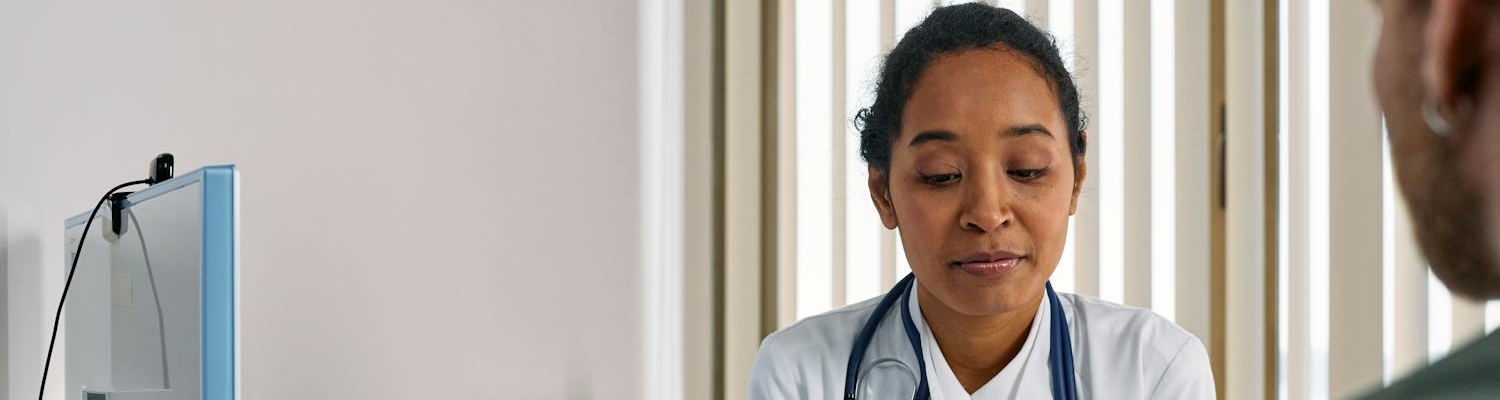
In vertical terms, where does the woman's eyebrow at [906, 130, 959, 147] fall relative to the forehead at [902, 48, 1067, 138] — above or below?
below

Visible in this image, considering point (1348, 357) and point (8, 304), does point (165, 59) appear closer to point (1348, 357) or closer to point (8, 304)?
point (8, 304)

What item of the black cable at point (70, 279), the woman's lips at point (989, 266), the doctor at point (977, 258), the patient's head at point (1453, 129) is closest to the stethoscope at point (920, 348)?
the doctor at point (977, 258)

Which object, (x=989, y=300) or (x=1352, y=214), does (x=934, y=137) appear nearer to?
(x=989, y=300)

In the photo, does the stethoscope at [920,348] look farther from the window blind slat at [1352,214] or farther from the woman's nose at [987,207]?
the window blind slat at [1352,214]

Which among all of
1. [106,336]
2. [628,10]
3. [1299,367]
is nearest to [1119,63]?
[1299,367]

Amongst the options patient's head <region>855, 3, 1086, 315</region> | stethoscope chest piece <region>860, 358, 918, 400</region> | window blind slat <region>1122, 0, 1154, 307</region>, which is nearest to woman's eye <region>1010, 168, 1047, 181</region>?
patient's head <region>855, 3, 1086, 315</region>

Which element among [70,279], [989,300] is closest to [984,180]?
[989,300]

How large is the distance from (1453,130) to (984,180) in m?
0.90

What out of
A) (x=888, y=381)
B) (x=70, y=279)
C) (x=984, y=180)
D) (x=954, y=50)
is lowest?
(x=888, y=381)

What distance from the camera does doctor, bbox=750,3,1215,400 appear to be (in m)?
→ 1.19

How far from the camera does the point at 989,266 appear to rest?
1193 millimetres

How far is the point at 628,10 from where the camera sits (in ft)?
6.84

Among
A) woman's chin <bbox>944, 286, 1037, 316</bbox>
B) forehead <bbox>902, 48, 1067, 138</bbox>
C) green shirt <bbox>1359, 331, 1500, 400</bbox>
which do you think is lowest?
woman's chin <bbox>944, 286, 1037, 316</bbox>

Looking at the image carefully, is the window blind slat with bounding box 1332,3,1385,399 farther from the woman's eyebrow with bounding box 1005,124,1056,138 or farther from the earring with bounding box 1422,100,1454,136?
the earring with bounding box 1422,100,1454,136
